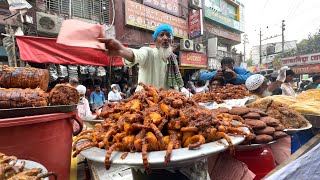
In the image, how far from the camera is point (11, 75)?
1.47 meters

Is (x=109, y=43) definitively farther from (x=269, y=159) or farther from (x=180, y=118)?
(x=269, y=159)

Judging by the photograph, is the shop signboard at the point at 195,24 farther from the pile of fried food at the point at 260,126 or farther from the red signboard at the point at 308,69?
the red signboard at the point at 308,69

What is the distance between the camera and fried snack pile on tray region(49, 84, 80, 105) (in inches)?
57.7

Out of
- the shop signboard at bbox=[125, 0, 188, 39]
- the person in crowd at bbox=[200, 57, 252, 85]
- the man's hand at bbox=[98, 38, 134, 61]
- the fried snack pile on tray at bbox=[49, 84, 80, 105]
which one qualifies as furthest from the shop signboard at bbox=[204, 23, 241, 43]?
the fried snack pile on tray at bbox=[49, 84, 80, 105]

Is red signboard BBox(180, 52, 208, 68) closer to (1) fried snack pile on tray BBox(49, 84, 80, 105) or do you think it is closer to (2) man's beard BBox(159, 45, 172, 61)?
(2) man's beard BBox(159, 45, 172, 61)

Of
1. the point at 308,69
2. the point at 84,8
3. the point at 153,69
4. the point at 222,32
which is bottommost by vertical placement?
the point at 153,69

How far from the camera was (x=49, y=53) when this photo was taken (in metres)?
6.92

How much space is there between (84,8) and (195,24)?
731 cm

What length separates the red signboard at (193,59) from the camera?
12750 millimetres

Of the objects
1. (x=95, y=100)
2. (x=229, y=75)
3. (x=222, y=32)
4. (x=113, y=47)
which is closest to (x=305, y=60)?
(x=222, y=32)

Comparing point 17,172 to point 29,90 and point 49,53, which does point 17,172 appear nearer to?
point 29,90

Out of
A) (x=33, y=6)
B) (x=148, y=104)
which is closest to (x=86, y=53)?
(x=33, y=6)

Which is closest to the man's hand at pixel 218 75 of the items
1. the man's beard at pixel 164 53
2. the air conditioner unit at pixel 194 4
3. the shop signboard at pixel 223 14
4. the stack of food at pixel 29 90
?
the man's beard at pixel 164 53

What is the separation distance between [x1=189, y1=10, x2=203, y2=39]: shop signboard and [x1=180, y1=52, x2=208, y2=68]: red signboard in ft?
4.86
